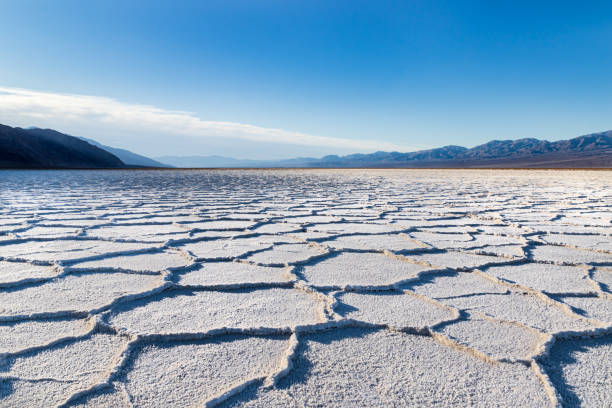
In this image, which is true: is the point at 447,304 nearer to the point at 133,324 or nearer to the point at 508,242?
the point at 133,324

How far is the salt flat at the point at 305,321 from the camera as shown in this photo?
724mm

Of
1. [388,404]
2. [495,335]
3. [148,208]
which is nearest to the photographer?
[388,404]

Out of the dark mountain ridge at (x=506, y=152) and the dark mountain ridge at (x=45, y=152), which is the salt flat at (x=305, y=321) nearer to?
the dark mountain ridge at (x=45, y=152)

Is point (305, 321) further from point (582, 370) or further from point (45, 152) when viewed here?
point (45, 152)

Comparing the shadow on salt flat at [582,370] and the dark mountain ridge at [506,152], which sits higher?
the dark mountain ridge at [506,152]

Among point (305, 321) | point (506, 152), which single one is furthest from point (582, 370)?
point (506, 152)

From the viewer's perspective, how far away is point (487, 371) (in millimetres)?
781

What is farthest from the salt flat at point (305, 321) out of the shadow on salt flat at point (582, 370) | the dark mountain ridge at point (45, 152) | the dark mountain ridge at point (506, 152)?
the dark mountain ridge at point (506, 152)

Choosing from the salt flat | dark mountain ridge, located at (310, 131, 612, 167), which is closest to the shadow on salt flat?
the salt flat

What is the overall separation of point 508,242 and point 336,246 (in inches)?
35.0

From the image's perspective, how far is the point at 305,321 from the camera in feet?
3.34

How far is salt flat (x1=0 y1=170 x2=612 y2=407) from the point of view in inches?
28.5

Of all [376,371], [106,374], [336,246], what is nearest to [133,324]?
[106,374]

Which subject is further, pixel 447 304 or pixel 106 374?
pixel 447 304
